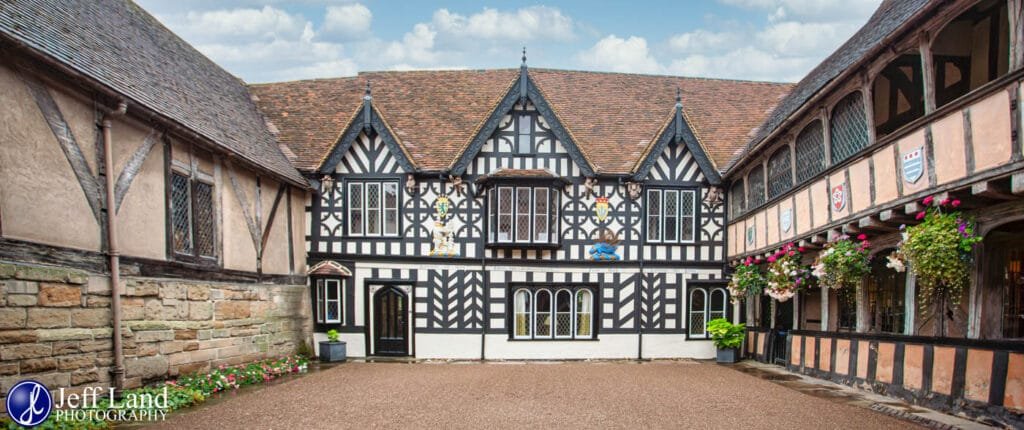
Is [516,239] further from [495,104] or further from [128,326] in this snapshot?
[128,326]

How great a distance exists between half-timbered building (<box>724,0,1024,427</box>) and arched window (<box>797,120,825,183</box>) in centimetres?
3

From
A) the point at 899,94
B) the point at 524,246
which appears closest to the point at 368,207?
the point at 524,246

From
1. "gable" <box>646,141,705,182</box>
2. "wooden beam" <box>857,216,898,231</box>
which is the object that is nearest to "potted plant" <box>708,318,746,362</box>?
"gable" <box>646,141,705,182</box>

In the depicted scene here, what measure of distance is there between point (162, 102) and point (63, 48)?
213cm

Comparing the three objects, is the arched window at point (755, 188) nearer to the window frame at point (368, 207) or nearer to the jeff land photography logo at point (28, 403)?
the window frame at point (368, 207)

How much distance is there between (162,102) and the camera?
10.7 m

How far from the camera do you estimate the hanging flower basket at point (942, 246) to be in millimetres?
7445

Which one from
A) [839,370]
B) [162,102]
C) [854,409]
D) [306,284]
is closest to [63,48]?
[162,102]

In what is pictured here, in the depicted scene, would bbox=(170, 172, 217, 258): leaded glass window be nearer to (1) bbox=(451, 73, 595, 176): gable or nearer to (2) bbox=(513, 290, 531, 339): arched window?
(1) bbox=(451, 73, 595, 176): gable

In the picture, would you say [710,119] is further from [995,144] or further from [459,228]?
[995,144]

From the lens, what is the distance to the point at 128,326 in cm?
934

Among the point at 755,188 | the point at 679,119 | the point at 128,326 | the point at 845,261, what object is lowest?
the point at 128,326

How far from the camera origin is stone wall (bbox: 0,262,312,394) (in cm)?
745

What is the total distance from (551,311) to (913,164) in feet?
31.5
